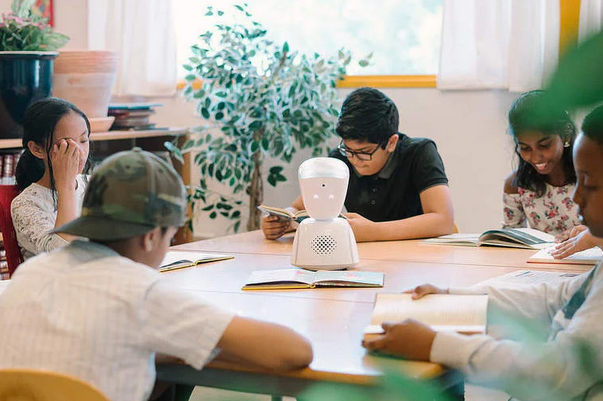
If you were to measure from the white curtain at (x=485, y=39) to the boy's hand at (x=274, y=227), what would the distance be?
68.4 inches

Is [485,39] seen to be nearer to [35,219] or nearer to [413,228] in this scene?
[413,228]

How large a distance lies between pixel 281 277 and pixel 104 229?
65 cm

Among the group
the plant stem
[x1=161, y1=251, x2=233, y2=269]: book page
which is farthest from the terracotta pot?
[x1=161, y1=251, x2=233, y2=269]: book page

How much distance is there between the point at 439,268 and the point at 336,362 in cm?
81

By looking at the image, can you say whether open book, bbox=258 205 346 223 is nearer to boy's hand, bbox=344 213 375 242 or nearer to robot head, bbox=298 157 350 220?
boy's hand, bbox=344 213 375 242

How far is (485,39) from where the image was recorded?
375cm

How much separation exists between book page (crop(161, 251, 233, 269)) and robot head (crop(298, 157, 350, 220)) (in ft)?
1.00

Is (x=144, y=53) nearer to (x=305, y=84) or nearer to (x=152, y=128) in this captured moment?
(x=152, y=128)

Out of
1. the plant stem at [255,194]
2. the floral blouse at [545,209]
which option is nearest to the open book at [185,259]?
the floral blouse at [545,209]

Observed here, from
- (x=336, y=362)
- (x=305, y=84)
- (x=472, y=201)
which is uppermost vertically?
(x=305, y=84)

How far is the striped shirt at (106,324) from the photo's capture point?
104cm

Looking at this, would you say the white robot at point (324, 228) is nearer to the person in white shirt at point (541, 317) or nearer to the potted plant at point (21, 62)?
the person in white shirt at point (541, 317)

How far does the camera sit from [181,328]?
1.06 m

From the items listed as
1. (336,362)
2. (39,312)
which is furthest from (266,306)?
(39,312)
